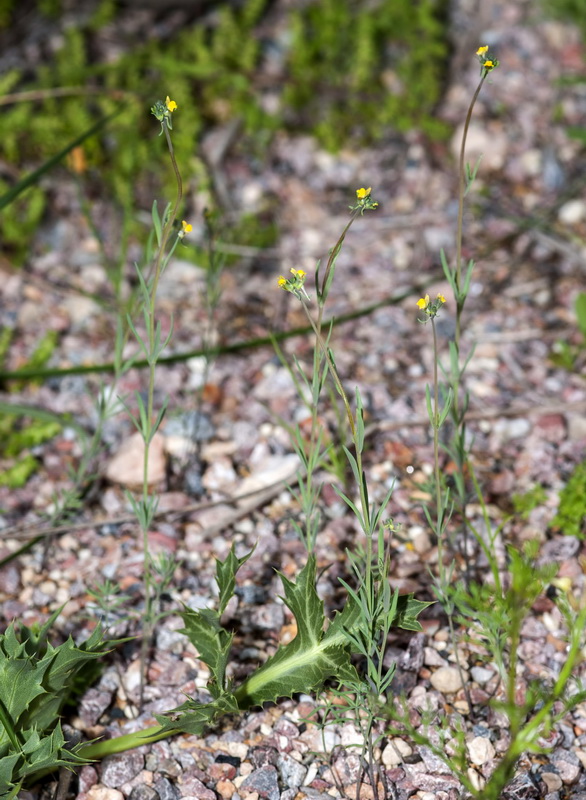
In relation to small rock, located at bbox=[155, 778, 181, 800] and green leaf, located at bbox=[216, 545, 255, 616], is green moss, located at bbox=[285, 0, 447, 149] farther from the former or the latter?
small rock, located at bbox=[155, 778, 181, 800]

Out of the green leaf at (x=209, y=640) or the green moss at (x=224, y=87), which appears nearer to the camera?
the green leaf at (x=209, y=640)

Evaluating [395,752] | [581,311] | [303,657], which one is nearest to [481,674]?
[395,752]

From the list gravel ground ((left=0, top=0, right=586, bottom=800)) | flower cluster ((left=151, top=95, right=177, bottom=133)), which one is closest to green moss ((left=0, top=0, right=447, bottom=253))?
gravel ground ((left=0, top=0, right=586, bottom=800))

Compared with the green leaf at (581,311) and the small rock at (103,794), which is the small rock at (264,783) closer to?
the small rock at (103,794)

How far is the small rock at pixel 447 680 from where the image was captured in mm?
2131

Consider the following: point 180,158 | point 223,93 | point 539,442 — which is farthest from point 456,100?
point 539,442

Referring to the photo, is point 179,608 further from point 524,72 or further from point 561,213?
point 524,72

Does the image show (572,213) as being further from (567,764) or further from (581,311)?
(567,764)

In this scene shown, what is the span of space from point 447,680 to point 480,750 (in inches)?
7.9

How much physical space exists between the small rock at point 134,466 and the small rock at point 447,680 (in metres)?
1.10

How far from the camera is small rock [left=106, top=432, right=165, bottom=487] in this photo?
2732 mm

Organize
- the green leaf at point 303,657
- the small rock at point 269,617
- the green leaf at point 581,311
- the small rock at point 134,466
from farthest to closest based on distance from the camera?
the green leaf at point 581,311, the small rock at point 134,466, the small rock at point 269,617, the green leaf at point 303,657

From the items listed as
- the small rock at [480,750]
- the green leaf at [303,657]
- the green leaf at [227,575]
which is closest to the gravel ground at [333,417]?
the small rock at [480,750]

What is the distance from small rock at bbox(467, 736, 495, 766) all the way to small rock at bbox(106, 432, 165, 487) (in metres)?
1.28
